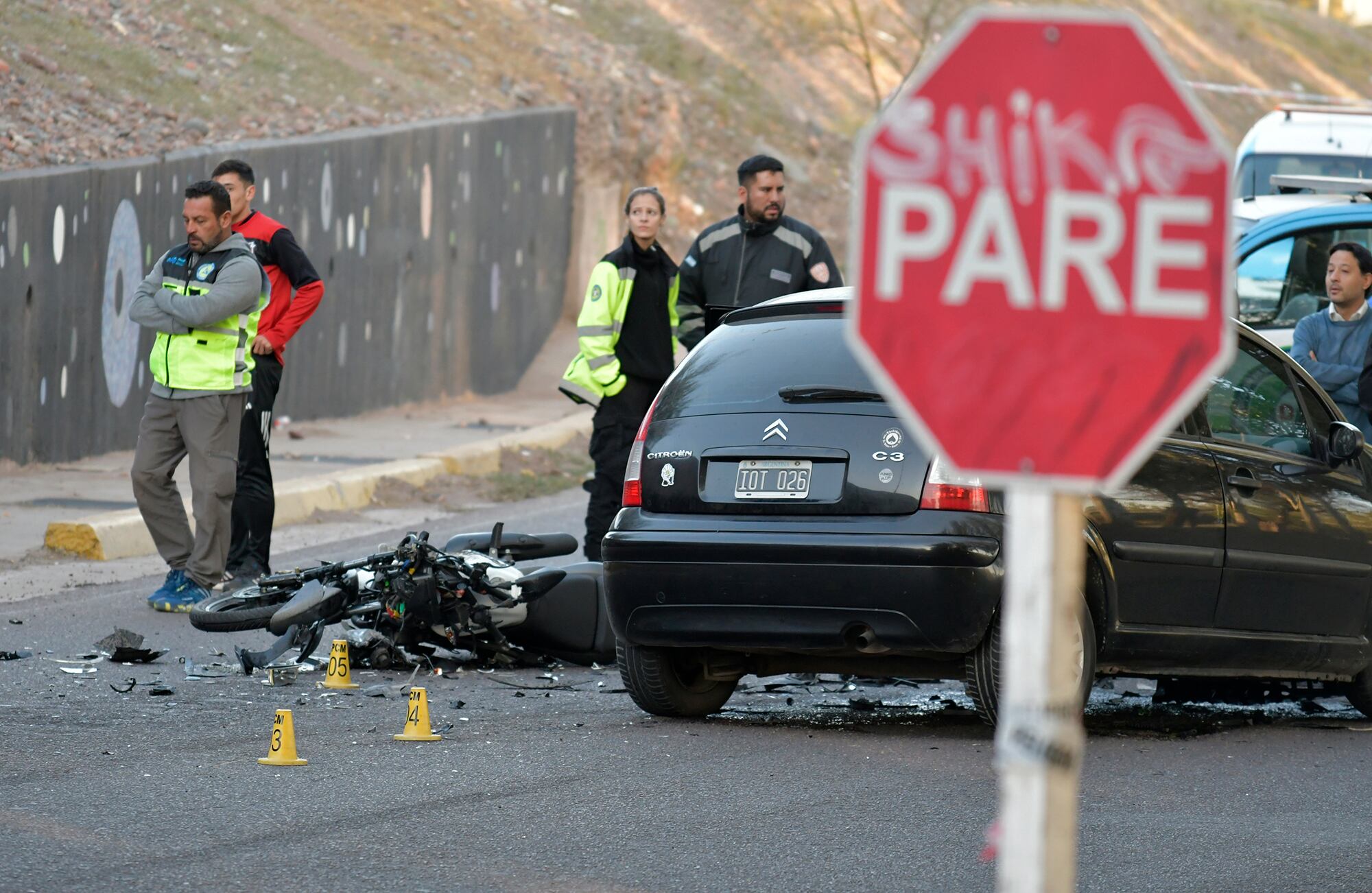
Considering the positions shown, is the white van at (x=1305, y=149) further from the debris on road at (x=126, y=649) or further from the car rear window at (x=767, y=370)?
the debris on road at (x=126, y=649)

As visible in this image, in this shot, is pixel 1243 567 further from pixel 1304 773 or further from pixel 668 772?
pixel 668 772

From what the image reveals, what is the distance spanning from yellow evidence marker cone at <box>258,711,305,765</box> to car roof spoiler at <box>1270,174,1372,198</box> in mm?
10352

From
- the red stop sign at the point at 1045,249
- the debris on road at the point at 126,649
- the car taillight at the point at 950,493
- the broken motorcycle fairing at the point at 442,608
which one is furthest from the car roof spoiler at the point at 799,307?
the red stop sign at the point at 1045,249

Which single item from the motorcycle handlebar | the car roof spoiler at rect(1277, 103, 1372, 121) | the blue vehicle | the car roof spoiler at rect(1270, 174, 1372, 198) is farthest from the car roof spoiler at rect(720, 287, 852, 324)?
the car roof spoiler at rect(1277, 103, 1372, 121)

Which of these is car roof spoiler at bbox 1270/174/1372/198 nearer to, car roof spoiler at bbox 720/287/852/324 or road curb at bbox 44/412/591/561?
road curb at bbox 44/412/591/561

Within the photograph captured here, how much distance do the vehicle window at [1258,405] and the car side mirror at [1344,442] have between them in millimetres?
118

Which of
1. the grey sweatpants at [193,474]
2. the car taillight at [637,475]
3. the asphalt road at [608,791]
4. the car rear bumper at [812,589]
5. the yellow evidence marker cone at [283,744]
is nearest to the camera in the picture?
the asphalt road at [608,791]

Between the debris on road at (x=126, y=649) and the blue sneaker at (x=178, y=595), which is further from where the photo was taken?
the blue sneaker at (x=178, y=595)

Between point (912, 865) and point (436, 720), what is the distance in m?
2.45

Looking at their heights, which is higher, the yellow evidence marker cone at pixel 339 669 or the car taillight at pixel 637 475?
the car taillight at pixel 637 475

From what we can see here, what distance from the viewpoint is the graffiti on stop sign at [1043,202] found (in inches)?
99.6

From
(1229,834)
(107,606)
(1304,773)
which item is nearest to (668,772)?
(1229,834)

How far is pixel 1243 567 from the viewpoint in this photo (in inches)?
287

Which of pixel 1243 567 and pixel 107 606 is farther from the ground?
pixel 1243 567
